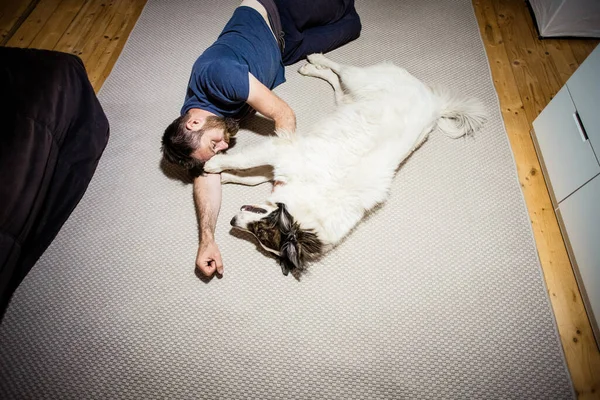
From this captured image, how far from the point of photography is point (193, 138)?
1.66m

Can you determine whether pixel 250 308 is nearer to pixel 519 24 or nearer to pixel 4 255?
pixel 4 255

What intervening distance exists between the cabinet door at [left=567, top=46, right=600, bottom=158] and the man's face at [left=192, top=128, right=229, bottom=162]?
6.29 ft

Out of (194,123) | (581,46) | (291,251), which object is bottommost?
(291,251)

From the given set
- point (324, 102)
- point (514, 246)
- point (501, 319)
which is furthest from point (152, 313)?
point (514, 246)

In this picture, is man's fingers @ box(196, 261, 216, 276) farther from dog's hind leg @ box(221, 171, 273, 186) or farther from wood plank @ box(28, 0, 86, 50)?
wood plank @ box(28, 0, 86, 50)

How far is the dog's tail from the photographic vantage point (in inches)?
77.2

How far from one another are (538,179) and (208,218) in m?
2.05

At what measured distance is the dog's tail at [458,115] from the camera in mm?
1961

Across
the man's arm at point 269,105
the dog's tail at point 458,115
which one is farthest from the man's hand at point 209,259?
the dog's tail at point 458,115

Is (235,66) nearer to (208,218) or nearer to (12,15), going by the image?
(208,218)

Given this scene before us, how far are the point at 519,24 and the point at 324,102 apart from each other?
1848mm

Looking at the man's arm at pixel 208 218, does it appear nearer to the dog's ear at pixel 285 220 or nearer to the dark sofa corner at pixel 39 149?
the dog's ear at pixel 285 220

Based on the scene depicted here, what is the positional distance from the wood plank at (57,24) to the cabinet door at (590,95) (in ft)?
12.1

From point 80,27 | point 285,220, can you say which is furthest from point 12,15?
point 285,220
